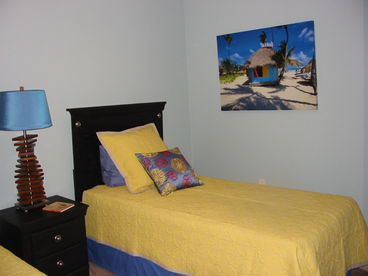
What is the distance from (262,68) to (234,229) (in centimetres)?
199

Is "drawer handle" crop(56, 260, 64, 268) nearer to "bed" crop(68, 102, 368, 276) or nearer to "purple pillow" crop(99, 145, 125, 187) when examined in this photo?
"bed" crop(68, 102, 368, 276)

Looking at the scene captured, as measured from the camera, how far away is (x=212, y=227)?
195 centimetres

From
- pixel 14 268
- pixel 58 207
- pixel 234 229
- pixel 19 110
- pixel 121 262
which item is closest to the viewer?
pixel 14 268

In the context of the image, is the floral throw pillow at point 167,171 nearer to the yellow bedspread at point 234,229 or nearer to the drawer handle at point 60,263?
the yellow bedspread at point 234,229

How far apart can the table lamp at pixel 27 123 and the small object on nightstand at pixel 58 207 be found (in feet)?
0.19

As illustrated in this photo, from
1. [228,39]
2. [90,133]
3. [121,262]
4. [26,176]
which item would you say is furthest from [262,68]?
[26,176]

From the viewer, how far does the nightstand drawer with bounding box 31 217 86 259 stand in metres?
2.03

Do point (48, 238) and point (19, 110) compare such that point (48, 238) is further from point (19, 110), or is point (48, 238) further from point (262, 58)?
point (262, 58)

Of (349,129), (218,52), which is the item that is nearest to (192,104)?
(218,52)

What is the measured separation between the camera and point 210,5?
3703mm

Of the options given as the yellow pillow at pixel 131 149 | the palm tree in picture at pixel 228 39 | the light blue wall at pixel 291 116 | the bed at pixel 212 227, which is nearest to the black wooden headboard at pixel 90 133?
the bed at pixel 212 227


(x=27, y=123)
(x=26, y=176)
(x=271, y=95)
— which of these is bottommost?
(x=26, y=176)

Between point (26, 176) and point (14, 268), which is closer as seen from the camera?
point (14, 268)

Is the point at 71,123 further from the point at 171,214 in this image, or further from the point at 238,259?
the point at 238,259
